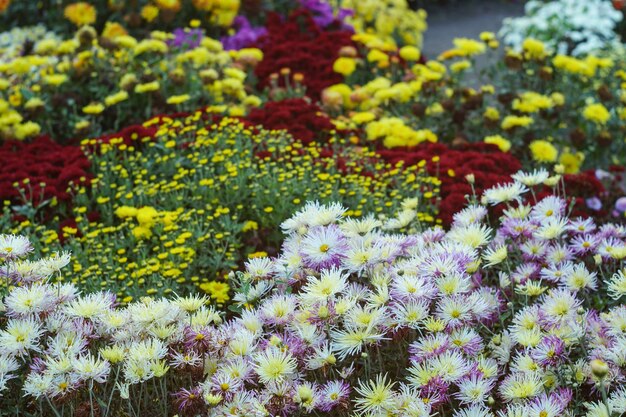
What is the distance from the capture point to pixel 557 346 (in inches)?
79.0

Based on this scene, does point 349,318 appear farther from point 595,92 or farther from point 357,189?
point 595,92

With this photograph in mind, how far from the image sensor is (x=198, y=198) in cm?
370

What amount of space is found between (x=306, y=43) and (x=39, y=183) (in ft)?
8.71

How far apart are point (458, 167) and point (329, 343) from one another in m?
2.14

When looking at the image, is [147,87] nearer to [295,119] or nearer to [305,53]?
[295,119]

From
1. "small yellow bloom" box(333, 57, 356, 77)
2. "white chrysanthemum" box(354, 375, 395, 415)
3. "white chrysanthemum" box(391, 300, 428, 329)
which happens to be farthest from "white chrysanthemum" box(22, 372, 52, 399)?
"small yellow bloom" box(333, 57, 356, 77)

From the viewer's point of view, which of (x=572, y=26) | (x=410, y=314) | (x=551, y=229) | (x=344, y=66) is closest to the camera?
(x=410, y=314)

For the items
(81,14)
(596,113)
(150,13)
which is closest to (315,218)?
(596,113)

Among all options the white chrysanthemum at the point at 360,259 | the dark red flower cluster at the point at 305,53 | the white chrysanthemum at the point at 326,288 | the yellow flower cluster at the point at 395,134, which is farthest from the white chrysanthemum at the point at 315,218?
the dark red flower cluster at the point at 305,53

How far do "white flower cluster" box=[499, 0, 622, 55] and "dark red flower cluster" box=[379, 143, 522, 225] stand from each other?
279 cm

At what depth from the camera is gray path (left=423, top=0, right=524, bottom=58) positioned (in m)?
9.12

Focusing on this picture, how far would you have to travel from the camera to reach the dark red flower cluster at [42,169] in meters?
4.00

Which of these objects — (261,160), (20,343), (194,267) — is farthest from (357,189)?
(20,343)

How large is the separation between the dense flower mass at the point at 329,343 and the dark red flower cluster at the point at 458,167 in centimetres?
132
